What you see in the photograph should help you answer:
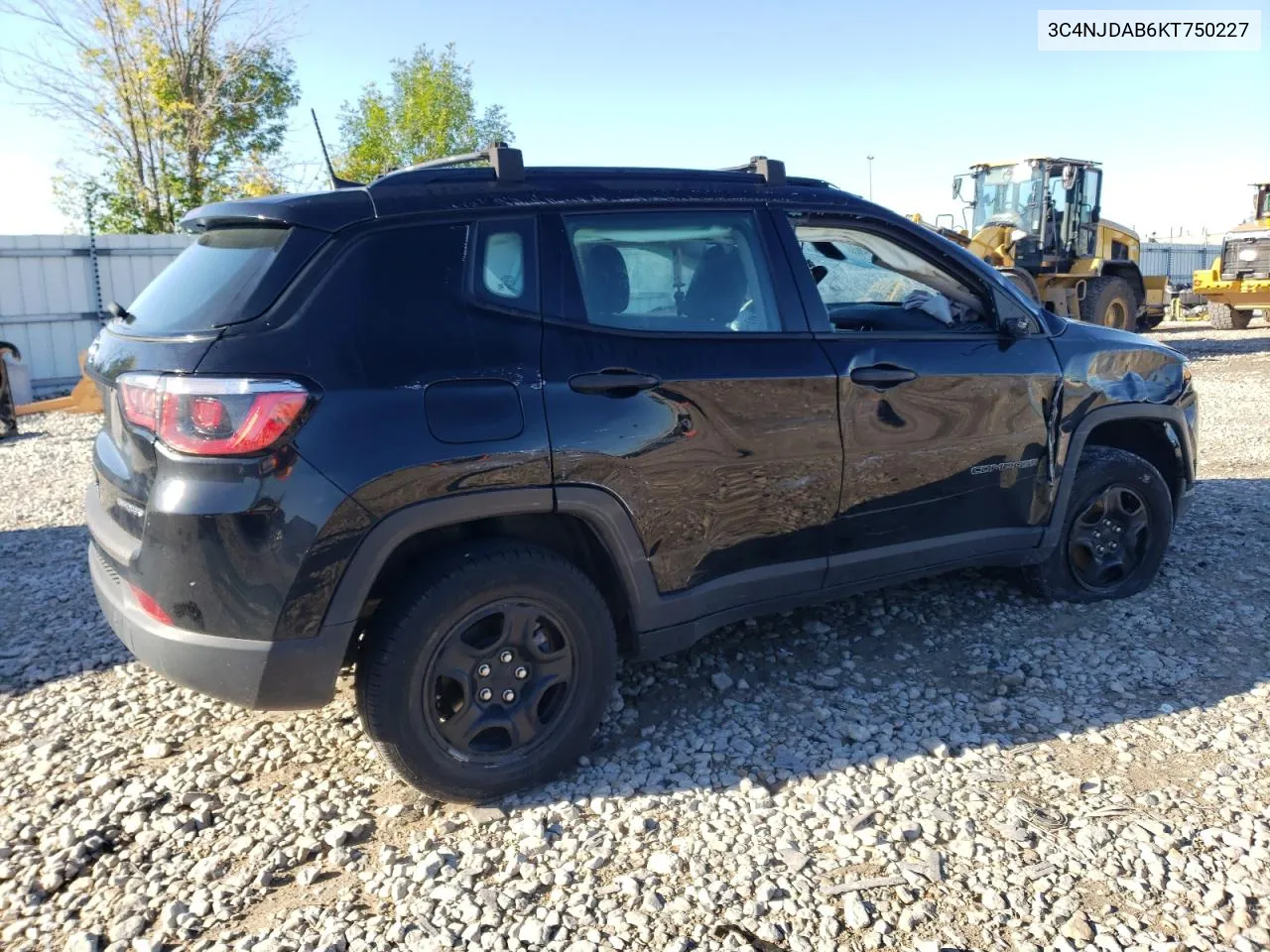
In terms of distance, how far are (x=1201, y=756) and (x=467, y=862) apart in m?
2.46

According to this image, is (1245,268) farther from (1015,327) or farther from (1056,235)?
(1015,327)

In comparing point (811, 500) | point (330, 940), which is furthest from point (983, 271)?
point (330, 940)

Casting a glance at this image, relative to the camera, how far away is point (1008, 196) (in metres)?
17.5

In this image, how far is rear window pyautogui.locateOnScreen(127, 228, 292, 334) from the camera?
284 centimetres

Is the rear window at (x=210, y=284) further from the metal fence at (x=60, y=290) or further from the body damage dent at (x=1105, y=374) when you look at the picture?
the metal fence at (x=60, y=290)

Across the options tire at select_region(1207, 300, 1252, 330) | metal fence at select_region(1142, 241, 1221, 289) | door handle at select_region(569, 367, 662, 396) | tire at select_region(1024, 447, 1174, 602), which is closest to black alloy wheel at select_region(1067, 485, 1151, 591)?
tire at select_region(1024, 447, 1174, 602)

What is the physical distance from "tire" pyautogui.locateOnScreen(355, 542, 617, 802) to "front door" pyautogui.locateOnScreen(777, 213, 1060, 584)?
3.76ft

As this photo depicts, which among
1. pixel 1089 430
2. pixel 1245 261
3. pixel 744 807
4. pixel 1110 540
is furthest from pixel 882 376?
pixel 1245 261

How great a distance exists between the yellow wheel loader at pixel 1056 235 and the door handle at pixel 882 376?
1348 cm

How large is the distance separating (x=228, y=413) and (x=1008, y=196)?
57.0 ft

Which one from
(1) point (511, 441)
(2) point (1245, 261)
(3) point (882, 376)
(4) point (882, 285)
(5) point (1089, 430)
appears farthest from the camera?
(2) point (1245, 261)

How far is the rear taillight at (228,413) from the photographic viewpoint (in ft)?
8.72

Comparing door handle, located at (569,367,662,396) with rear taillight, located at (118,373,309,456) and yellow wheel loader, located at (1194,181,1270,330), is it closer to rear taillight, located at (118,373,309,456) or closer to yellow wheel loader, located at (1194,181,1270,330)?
rear taillight, located at (118,373,309,456)

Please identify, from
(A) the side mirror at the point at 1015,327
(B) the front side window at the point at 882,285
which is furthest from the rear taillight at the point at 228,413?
(A) the side mirror at the point at 1015,327
